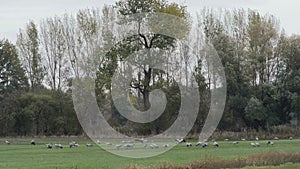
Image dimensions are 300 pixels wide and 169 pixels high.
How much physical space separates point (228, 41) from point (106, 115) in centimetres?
1460

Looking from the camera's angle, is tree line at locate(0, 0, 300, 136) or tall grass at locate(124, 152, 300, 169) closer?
tall grass at locate(124, 152, 300, 169)

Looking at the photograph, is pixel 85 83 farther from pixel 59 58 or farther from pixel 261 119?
pixel 261 119

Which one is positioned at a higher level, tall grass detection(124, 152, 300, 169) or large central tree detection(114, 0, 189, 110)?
large central tree detection(114, 0, 189, 110)

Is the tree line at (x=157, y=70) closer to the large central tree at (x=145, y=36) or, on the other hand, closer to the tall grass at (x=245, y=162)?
the large central tree at (x=145, y=36)

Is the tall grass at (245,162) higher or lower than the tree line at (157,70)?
lower

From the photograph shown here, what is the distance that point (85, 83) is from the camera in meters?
54.8

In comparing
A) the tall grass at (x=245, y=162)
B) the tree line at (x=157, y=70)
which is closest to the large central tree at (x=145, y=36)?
the tree line at (x=157, y=70)

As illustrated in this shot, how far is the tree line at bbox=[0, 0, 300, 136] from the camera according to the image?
174 feet

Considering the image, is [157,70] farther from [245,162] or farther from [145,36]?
[245,162]

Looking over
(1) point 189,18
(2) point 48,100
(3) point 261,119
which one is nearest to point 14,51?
(2) point 48,100

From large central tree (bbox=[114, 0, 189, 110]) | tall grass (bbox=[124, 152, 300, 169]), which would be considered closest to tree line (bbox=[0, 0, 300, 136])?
large central tree (bbox=[114, 0, 189, 110])

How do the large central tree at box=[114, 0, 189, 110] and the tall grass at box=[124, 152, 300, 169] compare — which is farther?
the large central tree at box=[114, 0, 189, 110]

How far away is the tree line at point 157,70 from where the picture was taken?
53.2m

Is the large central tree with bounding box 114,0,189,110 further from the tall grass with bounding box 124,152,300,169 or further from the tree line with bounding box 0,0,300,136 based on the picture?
the tall grass with bounding box 124,152,300,169
